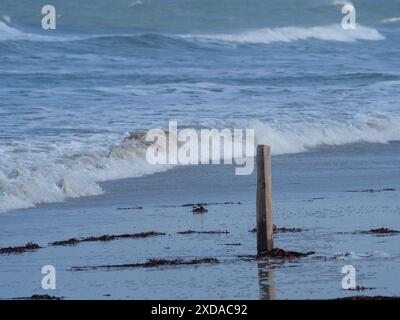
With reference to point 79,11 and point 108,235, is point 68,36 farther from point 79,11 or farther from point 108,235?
point 108,235

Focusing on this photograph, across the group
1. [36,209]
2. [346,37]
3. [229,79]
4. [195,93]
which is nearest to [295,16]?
[346,37]

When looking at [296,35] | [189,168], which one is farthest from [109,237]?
[296,35]

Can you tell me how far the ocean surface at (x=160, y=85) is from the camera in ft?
59.5

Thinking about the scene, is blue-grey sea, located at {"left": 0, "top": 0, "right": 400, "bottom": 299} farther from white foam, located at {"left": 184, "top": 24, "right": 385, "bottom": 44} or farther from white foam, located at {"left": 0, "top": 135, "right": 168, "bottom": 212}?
white foam, located at {"left": 184, "top": 24, "right": 385, "bottom": 44}

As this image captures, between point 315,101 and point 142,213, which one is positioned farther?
point 315,101

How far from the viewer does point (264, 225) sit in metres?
10.6

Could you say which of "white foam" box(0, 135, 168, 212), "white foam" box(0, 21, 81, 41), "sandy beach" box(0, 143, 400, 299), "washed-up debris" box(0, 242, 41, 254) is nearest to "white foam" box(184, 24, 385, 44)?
"white foam" box(0, 21, 81, 41)

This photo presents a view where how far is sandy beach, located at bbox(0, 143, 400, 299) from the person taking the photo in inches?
380

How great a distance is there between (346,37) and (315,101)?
2781cm

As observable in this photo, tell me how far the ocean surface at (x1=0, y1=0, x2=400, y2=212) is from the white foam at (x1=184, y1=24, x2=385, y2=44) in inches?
4.3

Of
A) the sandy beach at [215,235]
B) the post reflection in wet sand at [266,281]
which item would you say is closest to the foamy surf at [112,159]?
the sandy beach at [215,235]

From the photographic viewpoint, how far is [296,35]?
53031mm

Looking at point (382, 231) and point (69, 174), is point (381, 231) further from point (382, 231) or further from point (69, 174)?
point (69, 174)
